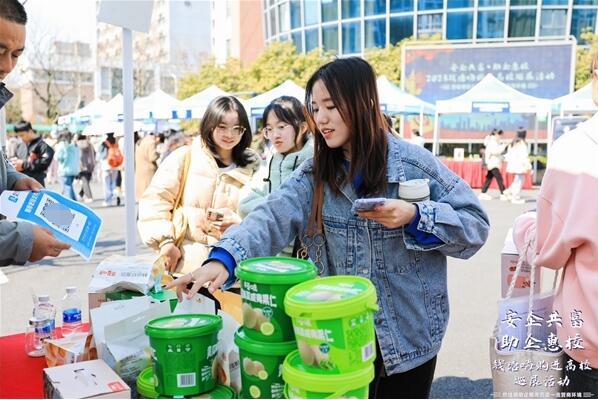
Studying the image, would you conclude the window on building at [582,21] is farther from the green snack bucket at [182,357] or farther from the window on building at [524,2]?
the green snack bucket at [182,357]

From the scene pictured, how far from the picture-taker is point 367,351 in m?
1.17

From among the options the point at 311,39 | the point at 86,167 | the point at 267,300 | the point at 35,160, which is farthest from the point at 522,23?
the point at 267,300

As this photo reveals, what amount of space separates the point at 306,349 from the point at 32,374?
3.73 feet

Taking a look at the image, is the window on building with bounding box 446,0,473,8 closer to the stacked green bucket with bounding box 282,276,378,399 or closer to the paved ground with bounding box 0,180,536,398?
the paved ground with bounding box 0,180,536,398

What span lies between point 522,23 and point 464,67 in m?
11.2

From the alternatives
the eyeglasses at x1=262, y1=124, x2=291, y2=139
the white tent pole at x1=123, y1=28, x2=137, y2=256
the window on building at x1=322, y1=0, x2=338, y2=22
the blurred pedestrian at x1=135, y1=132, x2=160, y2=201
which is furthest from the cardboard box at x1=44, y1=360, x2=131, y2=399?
the window on building at x1=322, y1=0, x2=338, y2=22

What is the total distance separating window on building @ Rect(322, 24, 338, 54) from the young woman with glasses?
1275 inches

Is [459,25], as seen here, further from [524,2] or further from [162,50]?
[162,50]

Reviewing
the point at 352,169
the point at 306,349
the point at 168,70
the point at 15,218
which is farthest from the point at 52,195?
the point at 168,70

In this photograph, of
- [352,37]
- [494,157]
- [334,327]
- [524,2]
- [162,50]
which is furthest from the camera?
[162,50]

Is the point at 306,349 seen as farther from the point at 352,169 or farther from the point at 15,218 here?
the point at 15,218

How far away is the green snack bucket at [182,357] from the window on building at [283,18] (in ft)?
122

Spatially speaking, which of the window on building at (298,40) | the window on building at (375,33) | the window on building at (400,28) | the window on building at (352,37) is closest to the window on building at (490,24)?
the window on building at (400,28)

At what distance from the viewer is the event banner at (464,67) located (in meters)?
20.9
